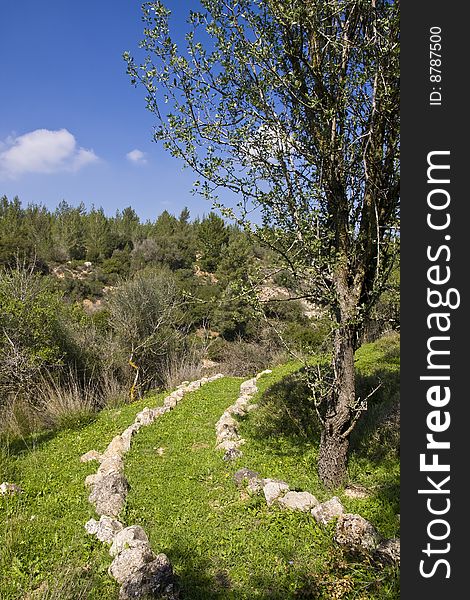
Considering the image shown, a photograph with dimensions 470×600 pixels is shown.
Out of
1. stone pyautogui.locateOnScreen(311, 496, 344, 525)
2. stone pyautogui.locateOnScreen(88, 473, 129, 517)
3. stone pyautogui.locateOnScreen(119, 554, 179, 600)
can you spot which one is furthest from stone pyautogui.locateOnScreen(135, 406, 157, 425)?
stone pyautogui.locateOnScreen(119, 554, 179, 600)

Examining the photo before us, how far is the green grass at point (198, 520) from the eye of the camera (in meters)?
3.72

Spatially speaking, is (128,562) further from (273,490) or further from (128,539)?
(273,490)

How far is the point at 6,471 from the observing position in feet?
21.2

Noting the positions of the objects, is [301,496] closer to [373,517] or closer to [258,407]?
[373,517]

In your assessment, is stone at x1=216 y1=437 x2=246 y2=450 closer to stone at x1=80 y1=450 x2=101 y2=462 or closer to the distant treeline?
stone at x1=80 y1=450 x2=101 y2=462

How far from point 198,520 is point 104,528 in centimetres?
108

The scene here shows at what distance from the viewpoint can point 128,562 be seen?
12.8 ft

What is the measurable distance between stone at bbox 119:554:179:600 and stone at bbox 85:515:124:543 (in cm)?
85

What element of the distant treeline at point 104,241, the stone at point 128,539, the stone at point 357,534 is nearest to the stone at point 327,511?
the stone at point 357,534

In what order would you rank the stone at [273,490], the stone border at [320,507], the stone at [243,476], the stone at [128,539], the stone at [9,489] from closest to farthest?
the stone border at [320,507] → the stone at [128,539] → the stone at [273,490] → the stone at [9,489] → the stone at [243,476]

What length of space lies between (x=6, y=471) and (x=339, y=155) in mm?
6692

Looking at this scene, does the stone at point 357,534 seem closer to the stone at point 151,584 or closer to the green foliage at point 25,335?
the stone at point 151,584

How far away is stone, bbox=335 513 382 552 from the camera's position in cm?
400

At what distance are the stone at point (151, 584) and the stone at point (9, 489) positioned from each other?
8.73 feet
